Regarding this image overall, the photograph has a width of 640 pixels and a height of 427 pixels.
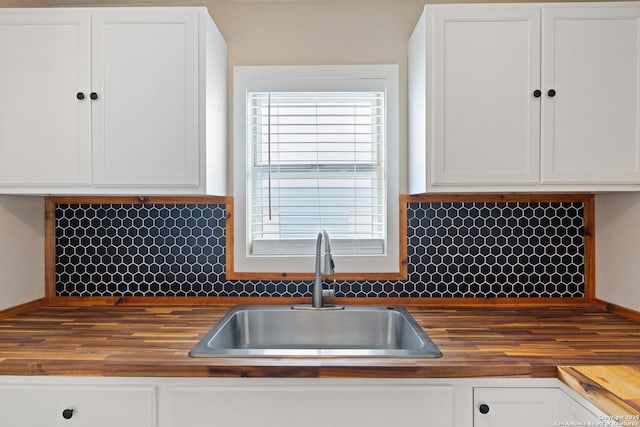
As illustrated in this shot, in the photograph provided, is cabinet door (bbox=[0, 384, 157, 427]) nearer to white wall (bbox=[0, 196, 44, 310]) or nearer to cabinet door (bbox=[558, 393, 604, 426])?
white wall (bbox=[0, 196, 44, 310])

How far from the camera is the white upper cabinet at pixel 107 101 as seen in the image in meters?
1.84

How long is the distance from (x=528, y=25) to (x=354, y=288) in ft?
4.41

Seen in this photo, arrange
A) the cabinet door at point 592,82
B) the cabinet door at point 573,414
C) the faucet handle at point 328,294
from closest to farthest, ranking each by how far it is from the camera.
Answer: the cabinet door at point 573,414 < the cabinet door at point 592,82 < the faucet handle at point 328,294

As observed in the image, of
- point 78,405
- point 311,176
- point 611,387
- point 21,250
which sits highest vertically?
point 311,176

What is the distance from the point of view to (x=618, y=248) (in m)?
2.04

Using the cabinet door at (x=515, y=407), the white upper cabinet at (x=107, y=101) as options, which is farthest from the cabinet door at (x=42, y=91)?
the cabinet door at (x=515, y=407)

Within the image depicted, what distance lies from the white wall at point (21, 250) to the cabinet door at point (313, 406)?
3.61ft

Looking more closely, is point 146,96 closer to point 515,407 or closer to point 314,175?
point 314,175

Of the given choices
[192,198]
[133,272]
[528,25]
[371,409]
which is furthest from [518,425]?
[133,272]

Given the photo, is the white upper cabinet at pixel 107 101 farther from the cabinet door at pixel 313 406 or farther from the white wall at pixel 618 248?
the white wall at pixel 618 248

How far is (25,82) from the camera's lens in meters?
1.86

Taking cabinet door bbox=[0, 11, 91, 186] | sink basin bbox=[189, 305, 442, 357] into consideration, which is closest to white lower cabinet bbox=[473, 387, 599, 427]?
sink basin bbox=[189, 305, 442, 357]

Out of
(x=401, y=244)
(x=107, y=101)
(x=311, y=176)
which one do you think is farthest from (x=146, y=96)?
(x=401, y=244)

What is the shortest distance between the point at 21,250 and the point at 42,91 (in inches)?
28.7
